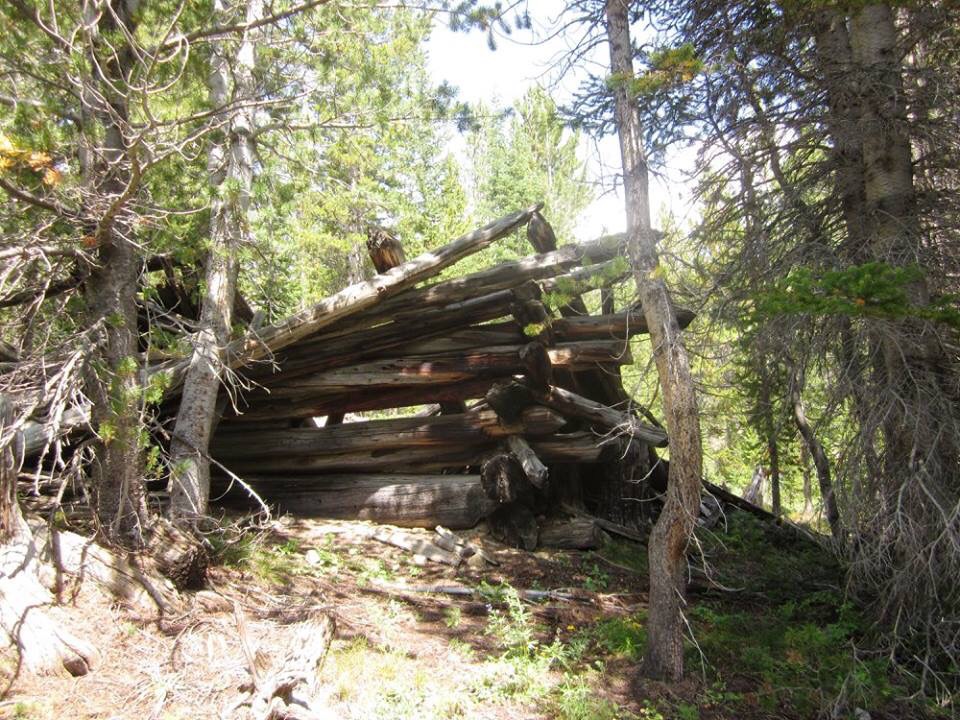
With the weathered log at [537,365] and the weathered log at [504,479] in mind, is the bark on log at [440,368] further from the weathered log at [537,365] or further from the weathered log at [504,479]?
the weathered log at [504,479]

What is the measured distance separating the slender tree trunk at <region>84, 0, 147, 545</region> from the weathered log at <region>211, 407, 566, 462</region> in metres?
3.27

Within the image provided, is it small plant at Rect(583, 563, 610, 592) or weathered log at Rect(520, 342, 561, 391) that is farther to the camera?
weathered log at Rect(520, 342, 561, 391)

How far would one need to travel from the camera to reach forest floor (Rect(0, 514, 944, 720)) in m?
4.20

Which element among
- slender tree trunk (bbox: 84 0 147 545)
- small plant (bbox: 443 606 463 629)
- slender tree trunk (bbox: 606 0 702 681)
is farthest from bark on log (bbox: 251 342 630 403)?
slender tree trunk (bbox: 84 0 147 545)

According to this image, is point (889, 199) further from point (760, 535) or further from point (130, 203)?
point (130, 203)

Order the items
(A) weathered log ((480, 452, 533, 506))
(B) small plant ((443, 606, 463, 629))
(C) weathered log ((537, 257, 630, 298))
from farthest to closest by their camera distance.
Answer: (A) weathered log ((480, 452, 533, 506)) → (B) small plant ((443, 606, 463, 629)) → (C) weathered log ((537, 257, 630, 298))

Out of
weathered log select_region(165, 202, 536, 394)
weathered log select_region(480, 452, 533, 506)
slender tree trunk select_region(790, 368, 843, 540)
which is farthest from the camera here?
weathered log select_region(480, 452, 533, 506)

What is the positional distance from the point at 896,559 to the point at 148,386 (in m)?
6.10

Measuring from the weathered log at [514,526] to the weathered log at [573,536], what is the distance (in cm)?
14

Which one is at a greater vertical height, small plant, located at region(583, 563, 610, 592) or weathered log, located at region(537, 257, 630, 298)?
weathered log, located at region(537, 257, 630, 298)

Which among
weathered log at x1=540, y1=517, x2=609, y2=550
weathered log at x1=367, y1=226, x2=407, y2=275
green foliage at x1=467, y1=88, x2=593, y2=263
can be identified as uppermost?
green foliage at x1=467, y1=88, x2=593, y2=263

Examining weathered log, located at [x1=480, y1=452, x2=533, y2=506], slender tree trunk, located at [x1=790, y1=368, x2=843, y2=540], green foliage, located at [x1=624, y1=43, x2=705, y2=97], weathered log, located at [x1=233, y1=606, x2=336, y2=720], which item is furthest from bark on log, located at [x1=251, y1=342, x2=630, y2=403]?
weathered log, located at [x1=233, y1=606, x2=336, y2=720]

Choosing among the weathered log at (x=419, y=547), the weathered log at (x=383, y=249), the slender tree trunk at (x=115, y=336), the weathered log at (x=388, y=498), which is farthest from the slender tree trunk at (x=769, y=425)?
the slender tree trunk at (x=115, y=336)

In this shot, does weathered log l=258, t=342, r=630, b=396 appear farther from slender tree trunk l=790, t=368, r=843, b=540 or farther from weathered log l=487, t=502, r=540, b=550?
slender tree trunk l=790, t=368, r=843, b=540
